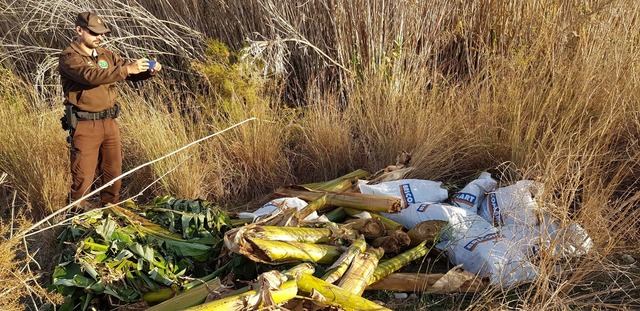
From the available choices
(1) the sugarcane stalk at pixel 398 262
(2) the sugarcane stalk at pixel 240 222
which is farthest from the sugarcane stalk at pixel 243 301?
(2) the sugarcane stalk at pixel 240 222

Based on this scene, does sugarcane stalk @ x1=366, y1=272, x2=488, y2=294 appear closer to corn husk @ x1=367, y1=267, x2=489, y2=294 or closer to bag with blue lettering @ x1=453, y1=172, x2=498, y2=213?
corn husk @ x1=367, y1=267, x2=489, y2=294

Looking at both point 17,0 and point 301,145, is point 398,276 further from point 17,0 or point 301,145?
point 17,0

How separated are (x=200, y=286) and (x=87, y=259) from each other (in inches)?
24.9

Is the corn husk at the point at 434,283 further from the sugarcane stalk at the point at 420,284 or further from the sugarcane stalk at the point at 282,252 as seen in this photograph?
the sugarcane stalk at the point at 282,252

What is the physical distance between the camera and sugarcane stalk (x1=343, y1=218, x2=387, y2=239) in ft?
12.4

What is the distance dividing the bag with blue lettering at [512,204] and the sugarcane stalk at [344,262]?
0.85m

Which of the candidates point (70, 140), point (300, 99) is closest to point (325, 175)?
point (300, 99)

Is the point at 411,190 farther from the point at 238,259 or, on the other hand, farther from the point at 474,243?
the point at 238,259

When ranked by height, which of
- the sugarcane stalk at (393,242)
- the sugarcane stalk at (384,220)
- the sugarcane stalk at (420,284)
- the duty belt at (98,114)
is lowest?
the sugarcane stalk at (420,284)

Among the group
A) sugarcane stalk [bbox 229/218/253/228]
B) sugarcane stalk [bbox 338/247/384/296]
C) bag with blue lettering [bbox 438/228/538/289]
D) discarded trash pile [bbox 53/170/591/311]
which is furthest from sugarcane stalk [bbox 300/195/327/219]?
bag with blue lettering [bbox 438/228/538/289]

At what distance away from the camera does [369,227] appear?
380cm

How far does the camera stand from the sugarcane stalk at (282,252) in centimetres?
313

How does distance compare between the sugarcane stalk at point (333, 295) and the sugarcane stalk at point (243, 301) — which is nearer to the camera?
the sugarcane stalk at point (243, 301)

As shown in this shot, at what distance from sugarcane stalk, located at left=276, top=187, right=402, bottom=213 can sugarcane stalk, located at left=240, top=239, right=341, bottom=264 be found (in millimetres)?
705
